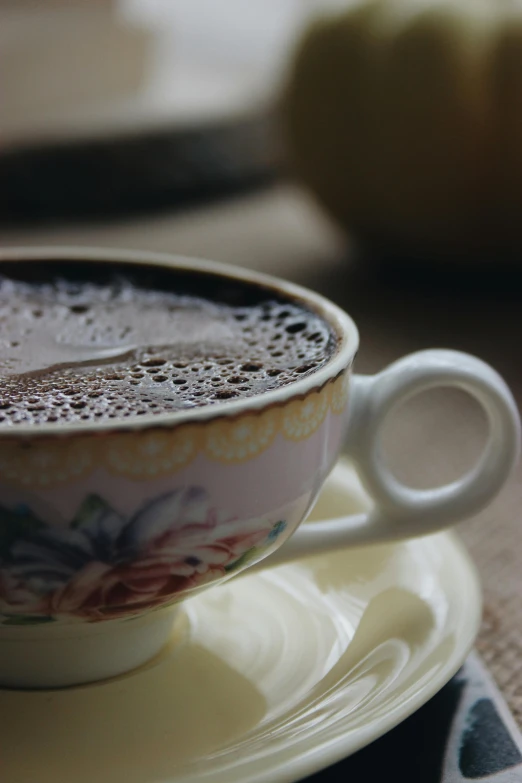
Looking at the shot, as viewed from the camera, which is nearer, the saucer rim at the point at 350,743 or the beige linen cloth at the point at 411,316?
the saucer rim at the point at 350,743

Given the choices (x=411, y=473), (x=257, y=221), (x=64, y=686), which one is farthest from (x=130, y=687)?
(x=257, y=221)

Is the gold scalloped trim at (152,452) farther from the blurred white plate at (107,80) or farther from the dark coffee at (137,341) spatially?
the blurred white plate at (107,80)

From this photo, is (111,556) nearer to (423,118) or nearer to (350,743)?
(350,743)

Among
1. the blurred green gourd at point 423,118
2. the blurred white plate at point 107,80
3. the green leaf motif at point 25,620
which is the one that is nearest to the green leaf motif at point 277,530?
the green leaf motif at point 25,620

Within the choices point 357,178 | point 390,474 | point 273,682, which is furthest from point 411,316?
point 273,682

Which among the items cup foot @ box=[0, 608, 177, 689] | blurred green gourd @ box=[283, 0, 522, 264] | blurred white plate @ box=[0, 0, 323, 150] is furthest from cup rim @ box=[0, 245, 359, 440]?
blurred white plate @ box=[0, 0, 323, 150]

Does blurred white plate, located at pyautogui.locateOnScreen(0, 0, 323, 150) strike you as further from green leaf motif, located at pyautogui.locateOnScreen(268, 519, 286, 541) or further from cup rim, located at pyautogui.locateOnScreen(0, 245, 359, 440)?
green leaf motif, located at pyautogui.locateOnScreen(268, 519, 286, 541)
